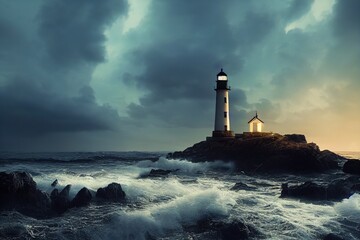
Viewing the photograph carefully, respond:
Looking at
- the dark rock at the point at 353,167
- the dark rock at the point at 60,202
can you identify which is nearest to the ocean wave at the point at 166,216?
the dark rock at the point at 60,202

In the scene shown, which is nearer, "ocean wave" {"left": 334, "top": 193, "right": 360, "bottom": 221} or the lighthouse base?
"ocean wave" {"left": 334, "top": 193, "right": 360, "bottom": 221}

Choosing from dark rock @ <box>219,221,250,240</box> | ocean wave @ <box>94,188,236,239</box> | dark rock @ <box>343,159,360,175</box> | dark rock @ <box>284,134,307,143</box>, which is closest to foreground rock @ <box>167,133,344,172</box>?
dark rock @ <box>284,134,307,143</box>

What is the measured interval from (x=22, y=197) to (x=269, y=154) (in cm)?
2921

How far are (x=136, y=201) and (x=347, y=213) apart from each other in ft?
→ 28.8

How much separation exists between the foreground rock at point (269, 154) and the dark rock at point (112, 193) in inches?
874

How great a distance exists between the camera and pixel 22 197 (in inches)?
521

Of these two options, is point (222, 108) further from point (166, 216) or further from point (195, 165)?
point (166, 216)

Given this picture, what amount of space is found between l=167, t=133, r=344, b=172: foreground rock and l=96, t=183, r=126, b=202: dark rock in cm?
2221

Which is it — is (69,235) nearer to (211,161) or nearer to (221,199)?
(221,199)

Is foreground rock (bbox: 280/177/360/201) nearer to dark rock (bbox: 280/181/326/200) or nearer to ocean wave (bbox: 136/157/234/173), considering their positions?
dark rock (bbox: 280/181/326/200)

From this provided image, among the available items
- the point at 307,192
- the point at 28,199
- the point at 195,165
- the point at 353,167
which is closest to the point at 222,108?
the point at 195,165

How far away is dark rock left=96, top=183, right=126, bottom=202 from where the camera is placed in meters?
15.3

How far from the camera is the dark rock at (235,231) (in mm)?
10672

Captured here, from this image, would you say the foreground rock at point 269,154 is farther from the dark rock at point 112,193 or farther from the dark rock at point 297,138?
the dark rock at point 112,193
